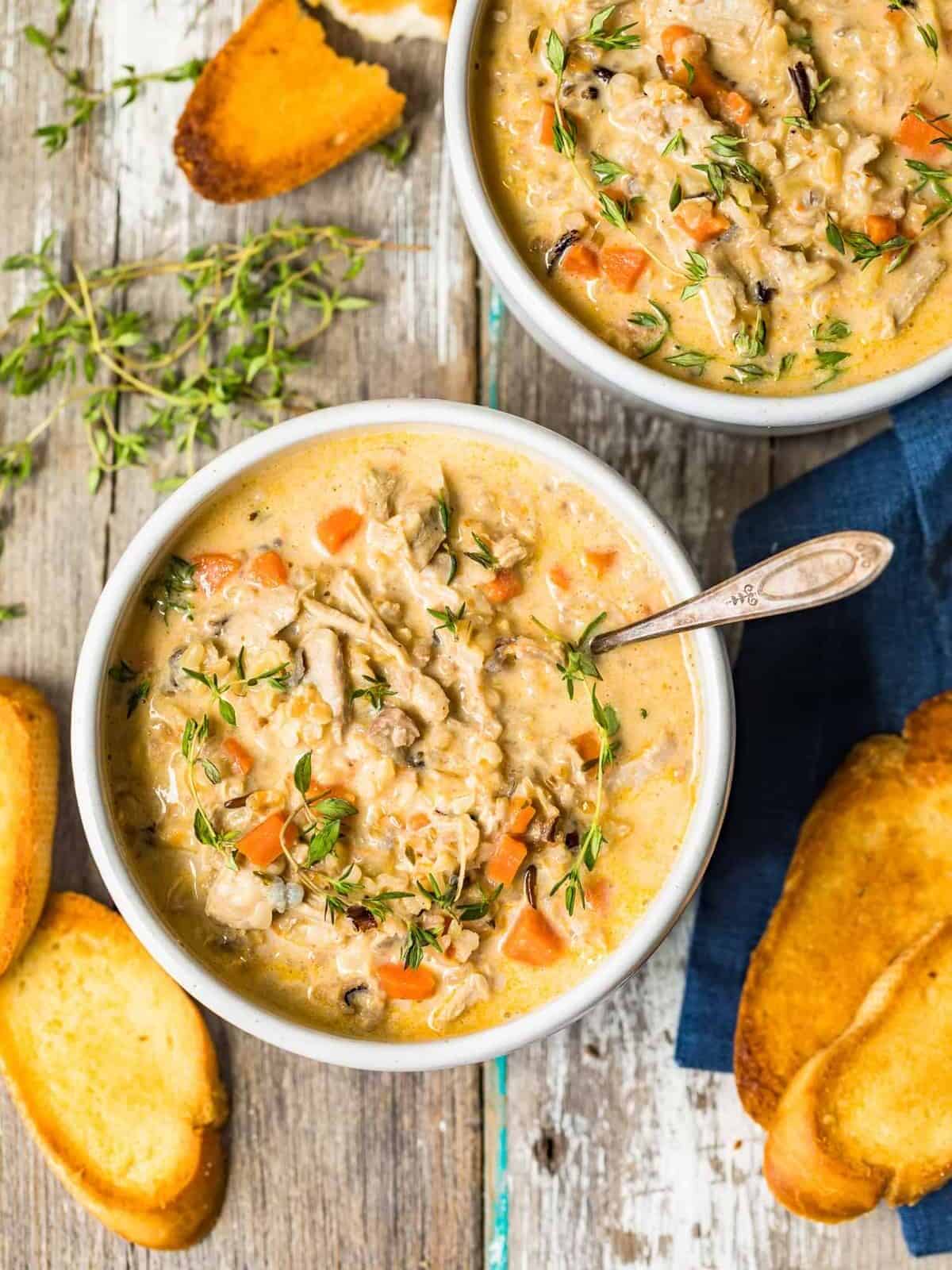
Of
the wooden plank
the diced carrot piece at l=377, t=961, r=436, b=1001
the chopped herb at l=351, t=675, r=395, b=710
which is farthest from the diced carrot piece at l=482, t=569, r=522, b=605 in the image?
the wooden plank

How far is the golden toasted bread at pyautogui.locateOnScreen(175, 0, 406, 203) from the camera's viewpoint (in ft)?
9.25

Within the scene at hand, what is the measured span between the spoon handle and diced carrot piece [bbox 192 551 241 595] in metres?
0.76

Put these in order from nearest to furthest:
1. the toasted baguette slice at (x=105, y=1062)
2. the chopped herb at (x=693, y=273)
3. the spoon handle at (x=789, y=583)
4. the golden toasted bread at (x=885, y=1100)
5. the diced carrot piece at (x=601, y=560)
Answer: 1. the spoon handle at (x=789, y=583)
2. the chopped herb at (x=693, y=273)
3. the diced carrot piece at (x=601, y=560)
4. the golden toasted bread at (x=885, y=1100)
5. the toasted baguette slice at (x=105, y=1062)

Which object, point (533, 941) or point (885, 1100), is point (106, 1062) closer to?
point (533, 941)

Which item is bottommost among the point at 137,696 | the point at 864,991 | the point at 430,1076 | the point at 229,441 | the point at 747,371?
the point at 430,1076

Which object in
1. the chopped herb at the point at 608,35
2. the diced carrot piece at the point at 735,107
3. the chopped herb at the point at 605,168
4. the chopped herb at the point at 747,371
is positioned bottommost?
the chopped herb at the point at 747,371

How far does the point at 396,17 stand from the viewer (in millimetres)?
2842

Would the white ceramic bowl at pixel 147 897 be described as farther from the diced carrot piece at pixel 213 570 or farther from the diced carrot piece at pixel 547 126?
the diced carrot piece at pixel 547 126

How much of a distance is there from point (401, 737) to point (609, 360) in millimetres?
768

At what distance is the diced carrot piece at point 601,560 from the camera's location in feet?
7.59

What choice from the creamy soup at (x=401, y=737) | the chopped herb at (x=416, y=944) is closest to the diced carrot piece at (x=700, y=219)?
the creamy soup at (x=401, y=737)

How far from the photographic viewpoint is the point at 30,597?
116 inches

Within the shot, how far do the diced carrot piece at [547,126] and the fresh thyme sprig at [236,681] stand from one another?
→ 1.05m

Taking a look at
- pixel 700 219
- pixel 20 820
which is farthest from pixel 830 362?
pixel 20 820
